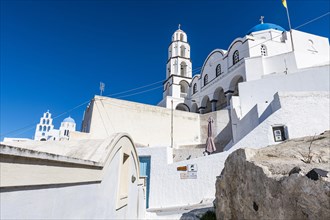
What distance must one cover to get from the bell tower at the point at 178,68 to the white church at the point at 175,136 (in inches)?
6.4

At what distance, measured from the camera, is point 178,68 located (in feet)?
98.2

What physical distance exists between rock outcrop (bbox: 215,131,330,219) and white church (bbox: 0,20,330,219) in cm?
281

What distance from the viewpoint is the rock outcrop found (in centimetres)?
269

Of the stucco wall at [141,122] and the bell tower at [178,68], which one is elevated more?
the bell tower at [178,68]

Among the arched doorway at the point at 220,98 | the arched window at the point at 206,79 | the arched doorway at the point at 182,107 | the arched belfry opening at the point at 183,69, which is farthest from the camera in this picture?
the arched belfry opening at the point at 183,69

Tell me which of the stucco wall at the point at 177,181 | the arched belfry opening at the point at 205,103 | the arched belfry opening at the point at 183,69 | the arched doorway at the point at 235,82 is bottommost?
the stucco wall at the point at 177,181

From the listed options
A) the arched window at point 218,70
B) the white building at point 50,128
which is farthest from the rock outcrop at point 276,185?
the white building at point 50,128

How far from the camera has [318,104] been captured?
419 inches

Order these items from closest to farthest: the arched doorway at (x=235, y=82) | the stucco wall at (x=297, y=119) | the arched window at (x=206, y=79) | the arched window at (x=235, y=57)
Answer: the stucco wall at (x=297, y=119) < the arched doorway at (x=235, y=82) < the arched window at (x=235, y=57) < the arched window at (x=206, y=79)

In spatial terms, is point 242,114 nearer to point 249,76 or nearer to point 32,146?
point 249,76

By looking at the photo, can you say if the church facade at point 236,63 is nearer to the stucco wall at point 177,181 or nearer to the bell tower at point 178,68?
the bell tower at point 178,68

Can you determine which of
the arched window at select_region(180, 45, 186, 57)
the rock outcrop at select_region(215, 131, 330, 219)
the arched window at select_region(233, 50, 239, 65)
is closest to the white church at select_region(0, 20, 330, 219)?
the arched window at select_region(233, 50, 239, 65)

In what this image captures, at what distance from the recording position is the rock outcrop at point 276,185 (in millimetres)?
2686

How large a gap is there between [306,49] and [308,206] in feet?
66.7
